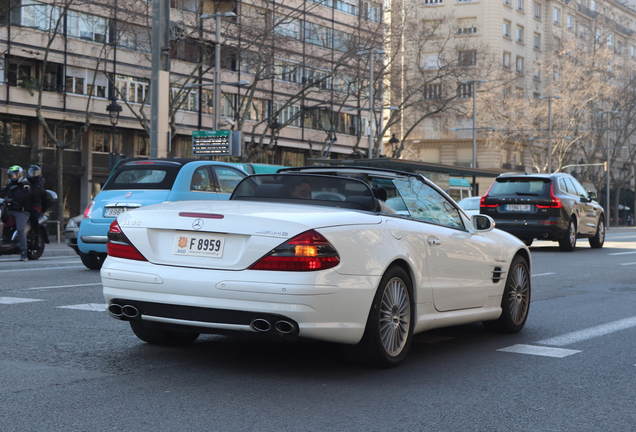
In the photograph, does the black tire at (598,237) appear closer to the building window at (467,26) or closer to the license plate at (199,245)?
the license plate at (199,245)

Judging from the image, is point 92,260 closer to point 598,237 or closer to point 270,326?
point 270,326

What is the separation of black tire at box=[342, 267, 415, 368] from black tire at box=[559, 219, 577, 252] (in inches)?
595

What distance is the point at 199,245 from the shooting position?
5.41m

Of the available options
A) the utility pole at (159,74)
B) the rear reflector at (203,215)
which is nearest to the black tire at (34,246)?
the utility pole at (159,74)

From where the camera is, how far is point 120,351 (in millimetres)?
6160

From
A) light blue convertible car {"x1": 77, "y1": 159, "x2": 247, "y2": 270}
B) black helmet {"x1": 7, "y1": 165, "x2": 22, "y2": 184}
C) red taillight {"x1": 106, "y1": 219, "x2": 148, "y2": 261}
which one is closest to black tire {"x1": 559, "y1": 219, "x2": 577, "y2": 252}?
light blue convertible car {"x1": 77, "y1": 159, "x2": 247, "y2": 270}

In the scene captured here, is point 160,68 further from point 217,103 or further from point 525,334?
point 525,334

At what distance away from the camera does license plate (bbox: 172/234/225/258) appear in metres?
5.35

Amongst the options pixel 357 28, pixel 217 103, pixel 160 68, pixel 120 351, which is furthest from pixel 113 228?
pixel 357 28

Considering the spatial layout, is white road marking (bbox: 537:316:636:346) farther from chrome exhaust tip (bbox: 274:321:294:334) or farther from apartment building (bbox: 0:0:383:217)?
apartment building (bbox: 0:0:383:217)

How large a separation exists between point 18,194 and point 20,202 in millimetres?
153

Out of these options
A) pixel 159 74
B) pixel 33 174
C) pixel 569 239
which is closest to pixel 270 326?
pixel 33 174

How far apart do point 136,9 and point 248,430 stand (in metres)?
35.8

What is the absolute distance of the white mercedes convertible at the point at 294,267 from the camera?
5172 millimetres
